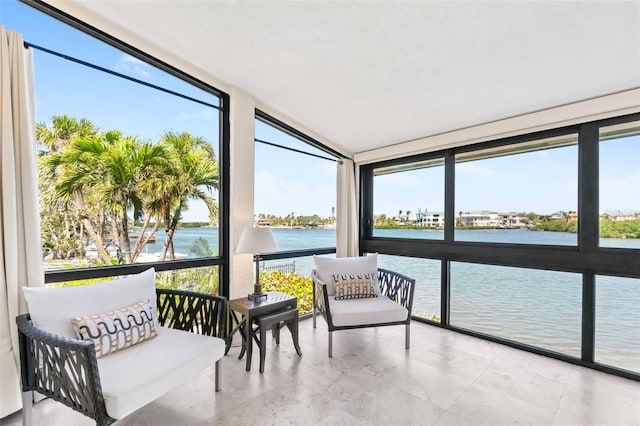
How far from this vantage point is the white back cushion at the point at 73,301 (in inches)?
64.4

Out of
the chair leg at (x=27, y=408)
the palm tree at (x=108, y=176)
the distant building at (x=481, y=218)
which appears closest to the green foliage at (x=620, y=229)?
the distant building at (x=481, y=218)

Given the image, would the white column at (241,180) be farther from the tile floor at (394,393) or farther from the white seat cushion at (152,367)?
the white seat cushion at (152,367)

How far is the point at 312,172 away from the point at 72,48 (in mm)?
2651

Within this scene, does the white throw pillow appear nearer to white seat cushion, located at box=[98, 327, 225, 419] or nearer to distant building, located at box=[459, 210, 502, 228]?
distant building, located at box=[459, 210, 502, 228]

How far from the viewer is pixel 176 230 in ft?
9.00

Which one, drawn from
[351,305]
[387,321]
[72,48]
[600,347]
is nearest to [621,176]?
[600,347]

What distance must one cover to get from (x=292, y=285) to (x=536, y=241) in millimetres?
2676

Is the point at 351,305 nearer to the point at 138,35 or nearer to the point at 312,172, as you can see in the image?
the point at 312,172

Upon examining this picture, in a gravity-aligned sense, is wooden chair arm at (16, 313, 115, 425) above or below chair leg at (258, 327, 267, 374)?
above

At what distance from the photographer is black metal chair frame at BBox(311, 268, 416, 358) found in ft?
8.79

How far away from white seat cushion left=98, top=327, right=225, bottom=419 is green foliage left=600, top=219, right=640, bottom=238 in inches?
126

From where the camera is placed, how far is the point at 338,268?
126 inches

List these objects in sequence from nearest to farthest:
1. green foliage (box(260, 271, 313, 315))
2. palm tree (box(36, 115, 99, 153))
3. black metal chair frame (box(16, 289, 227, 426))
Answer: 1. black metal chair frame (box(16, 289, 227, 426))
2. palm tree (box(36, 115, 99, 153))
3. green foliage (box(260, 271, 313, 315))

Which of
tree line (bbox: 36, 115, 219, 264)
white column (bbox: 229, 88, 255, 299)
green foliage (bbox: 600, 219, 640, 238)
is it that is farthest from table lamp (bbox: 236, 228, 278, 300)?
green foliage (bbox: 600, 219, 640, 238)
